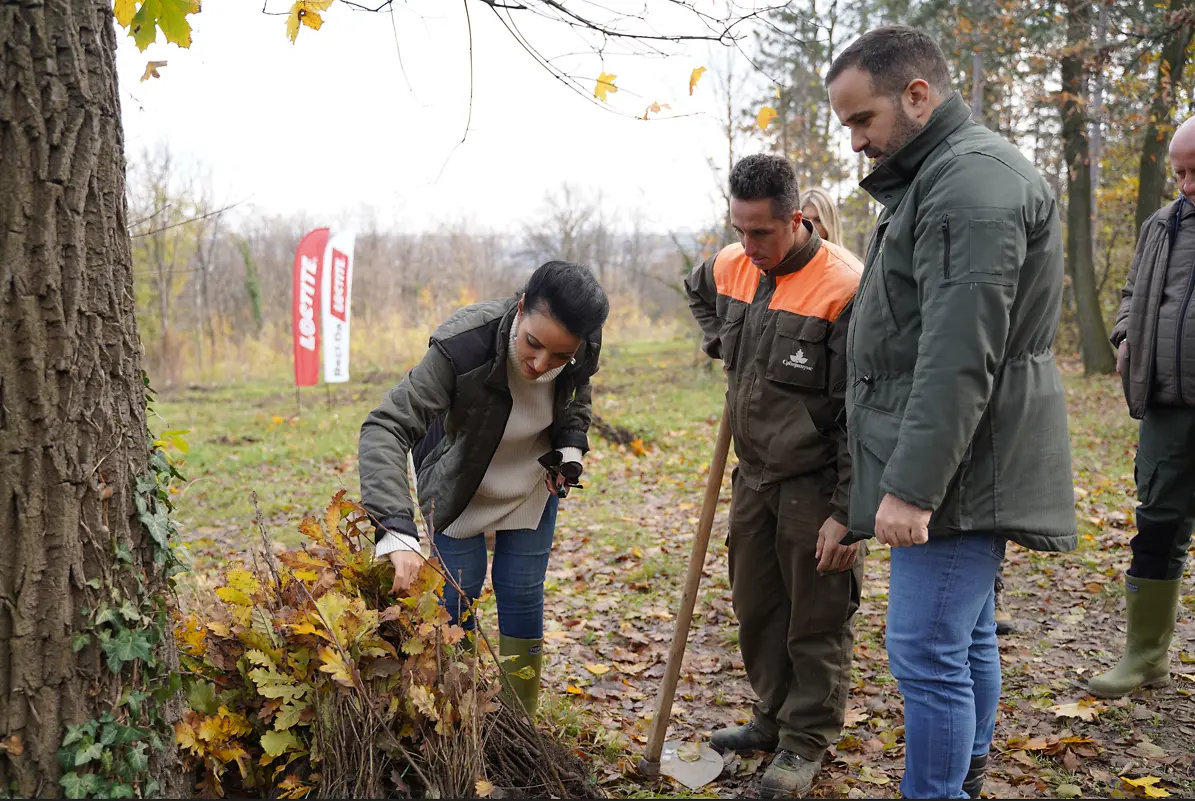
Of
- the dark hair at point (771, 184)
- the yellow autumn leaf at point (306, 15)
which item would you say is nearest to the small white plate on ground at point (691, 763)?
the dark hair at point (771, 184)

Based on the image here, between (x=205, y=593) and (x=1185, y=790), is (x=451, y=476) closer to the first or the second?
(x=205, y=593)

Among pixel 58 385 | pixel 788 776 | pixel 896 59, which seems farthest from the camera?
pixel 788 776

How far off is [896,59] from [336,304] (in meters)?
12.2

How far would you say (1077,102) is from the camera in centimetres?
1228

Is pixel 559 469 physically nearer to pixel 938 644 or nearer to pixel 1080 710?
pixel 938 644

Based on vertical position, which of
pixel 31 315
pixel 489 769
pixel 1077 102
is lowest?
pixel 489 769

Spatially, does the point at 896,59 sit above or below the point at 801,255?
above

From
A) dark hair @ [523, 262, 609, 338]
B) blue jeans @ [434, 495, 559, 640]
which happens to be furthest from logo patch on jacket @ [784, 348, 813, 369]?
blue jeans @ [434, 495, 559, 640]

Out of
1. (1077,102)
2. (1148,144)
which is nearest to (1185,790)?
(1148,144)

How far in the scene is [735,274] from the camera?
3078mm

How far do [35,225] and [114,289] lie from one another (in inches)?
8.7

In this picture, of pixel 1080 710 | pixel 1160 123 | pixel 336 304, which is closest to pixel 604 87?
pixel 1080 710

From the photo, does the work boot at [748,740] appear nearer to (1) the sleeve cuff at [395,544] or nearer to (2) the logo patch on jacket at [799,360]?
(2) the logo patch on jacket at [799,360]

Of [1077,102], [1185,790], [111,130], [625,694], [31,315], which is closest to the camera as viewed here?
[31,315]
